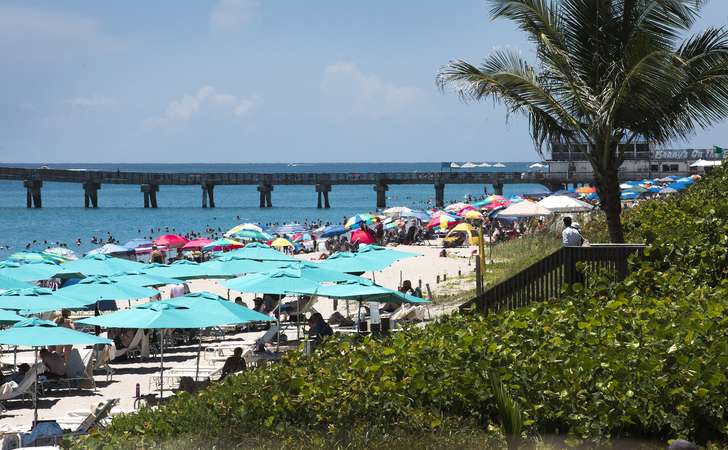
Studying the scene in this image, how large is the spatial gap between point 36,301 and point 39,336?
312 centimetres

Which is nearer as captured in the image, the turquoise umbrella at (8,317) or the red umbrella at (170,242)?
the turquoise umbrella at (8,317)

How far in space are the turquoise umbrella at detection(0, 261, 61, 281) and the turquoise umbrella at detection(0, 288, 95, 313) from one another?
477 centimetres

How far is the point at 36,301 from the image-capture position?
51.2ft

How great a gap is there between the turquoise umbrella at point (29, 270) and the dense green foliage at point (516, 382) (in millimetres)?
14917

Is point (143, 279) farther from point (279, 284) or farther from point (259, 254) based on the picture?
point (279, 284)

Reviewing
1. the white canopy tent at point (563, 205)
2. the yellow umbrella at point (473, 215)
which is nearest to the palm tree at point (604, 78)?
the white canopy tent at point (563, 205)

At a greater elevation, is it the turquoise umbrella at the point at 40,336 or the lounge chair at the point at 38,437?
the turquoise umbrella at the point at 40,336

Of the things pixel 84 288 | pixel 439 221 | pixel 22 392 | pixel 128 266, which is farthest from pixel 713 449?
pixel 439 221

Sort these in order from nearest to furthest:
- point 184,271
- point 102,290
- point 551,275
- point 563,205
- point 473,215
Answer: point 551,275 < point 102,290 < point 184,271 < point 563,205 < point 473,215

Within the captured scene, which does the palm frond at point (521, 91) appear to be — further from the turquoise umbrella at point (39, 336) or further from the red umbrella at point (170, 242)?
the red umbrella at point (170, 242)

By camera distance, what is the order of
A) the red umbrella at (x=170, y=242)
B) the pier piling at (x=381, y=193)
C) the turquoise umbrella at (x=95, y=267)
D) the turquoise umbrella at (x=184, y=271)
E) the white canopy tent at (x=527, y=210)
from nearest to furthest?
the turquoise umbrella at (x=184, y=271) → the turquoise umbrella at (x=95, y=267) → the white canopy tent at (x=527, y=210) → the red umbrella at (x=170, y=242) → the pier piling at (x=381, y=193)

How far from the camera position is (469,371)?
653 centimetres

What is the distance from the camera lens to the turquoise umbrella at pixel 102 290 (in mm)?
16641

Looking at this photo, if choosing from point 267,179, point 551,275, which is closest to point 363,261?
point 551,275
